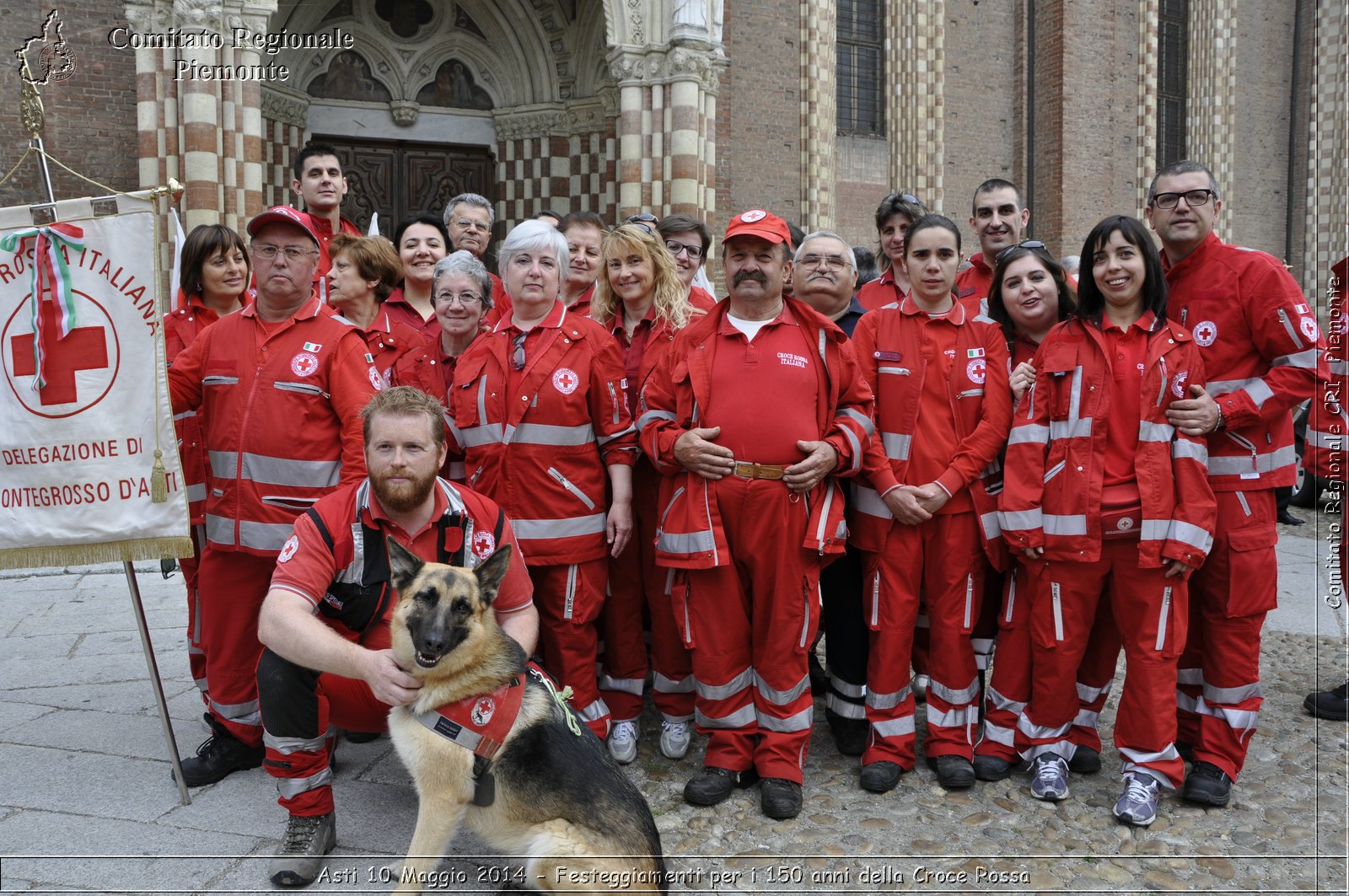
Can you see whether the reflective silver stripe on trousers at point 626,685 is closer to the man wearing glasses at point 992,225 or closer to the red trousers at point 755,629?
the red trousers at point 755,629

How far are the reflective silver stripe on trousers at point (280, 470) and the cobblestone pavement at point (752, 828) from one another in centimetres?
131

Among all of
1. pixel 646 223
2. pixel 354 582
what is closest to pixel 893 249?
pixel 646 223

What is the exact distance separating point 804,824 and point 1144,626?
1589mm

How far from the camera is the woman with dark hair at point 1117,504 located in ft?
12.8

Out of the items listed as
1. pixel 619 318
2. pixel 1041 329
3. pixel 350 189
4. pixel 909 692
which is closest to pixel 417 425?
pixel 619 318

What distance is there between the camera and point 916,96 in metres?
15.5

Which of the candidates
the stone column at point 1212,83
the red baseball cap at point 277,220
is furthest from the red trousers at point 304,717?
the stone column at point 1212,83

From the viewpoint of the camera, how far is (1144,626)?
3.91 metres

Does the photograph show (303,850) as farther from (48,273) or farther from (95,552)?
(48,273)

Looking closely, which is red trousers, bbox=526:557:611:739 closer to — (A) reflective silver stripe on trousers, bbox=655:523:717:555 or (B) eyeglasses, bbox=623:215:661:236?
(A) reflective silver stripe on trousers, bbox=655:523:717:555

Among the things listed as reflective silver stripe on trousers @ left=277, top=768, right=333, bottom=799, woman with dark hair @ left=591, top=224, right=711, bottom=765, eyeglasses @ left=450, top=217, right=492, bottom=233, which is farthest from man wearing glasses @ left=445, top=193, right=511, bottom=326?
reflective silver stripe on trousers @ left=277, top=768, right=333, bottom=799

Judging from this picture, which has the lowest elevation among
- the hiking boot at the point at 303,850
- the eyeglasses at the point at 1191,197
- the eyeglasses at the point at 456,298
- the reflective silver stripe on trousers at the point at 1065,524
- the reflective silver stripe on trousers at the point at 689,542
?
the hiking boot at the point at 303,850

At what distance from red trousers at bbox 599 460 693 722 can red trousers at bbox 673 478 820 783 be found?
43cm

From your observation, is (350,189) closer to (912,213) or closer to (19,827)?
(912,213)
